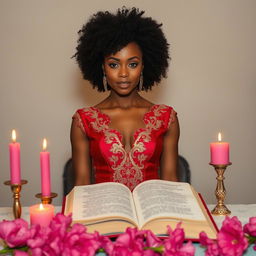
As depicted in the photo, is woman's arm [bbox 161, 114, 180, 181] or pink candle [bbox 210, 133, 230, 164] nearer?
pink candle [bbox 210, 133, 230, 164]

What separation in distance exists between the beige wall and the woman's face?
516 mm

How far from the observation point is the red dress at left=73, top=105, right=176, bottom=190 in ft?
5.76

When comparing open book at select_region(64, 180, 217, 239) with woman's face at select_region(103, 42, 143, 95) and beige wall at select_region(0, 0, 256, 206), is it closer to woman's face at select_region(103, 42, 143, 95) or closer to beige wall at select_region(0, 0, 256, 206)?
woman's face at select_region(103, 42, 143, 95)

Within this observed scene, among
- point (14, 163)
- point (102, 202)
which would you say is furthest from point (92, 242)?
point (14, 163)

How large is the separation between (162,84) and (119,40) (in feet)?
1.96

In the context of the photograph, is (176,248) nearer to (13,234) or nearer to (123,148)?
(13,234)

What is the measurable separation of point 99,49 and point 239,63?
0.85m

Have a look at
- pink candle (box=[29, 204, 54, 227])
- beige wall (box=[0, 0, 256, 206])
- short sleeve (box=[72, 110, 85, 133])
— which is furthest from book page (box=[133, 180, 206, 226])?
beige wall (box=[0, 0, 256, 206])

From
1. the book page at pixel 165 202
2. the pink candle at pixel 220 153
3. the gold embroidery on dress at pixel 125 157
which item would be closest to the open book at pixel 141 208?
the book page at pixel 165 202

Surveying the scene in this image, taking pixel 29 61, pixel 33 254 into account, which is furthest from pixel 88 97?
pixel 33 254

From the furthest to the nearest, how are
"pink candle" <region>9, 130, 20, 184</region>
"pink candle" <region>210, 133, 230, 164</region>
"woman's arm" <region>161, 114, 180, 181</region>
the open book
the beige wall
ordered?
1. the beige wall
2. "woman's arm" <region>161, 114, 180, 181</region>
3. "pink candle" <region>210, 133, 230, 164</region>
4. "pink candle" <region>9, 130, 20, 184</region>
5. the open book

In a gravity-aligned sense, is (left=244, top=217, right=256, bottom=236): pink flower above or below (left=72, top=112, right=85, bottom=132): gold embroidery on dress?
below

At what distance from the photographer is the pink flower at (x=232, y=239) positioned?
0.87 metres

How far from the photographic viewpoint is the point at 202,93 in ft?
7.45
